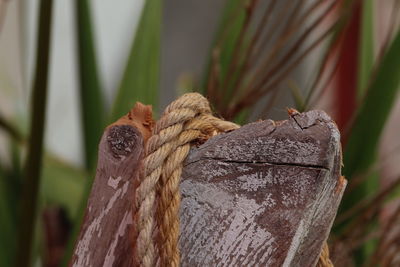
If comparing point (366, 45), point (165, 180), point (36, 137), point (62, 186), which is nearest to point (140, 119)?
point (165, 180)

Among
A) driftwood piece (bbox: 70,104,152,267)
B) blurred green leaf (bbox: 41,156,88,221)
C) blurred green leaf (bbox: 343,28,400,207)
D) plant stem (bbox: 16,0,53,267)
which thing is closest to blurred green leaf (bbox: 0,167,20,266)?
blurred green leaf (bbox: 41,156,88,221)

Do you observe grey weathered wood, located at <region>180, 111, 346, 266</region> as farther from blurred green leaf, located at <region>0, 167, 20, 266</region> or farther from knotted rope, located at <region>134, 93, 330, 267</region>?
blurred green leaf, located at <region>0, 167, 20, 266</region>

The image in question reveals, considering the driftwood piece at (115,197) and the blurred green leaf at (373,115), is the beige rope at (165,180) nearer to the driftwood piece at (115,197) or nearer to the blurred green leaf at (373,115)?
the driftwood piece at (115,197)


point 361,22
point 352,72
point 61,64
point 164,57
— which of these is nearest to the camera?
point 361,22

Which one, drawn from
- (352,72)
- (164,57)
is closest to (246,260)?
(352,72)

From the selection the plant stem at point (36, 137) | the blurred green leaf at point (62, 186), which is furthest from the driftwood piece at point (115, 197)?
the blurred green leaf at point (62, 186)

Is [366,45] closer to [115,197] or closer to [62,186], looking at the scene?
[62,186]

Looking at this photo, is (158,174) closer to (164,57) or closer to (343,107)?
(343,107)
